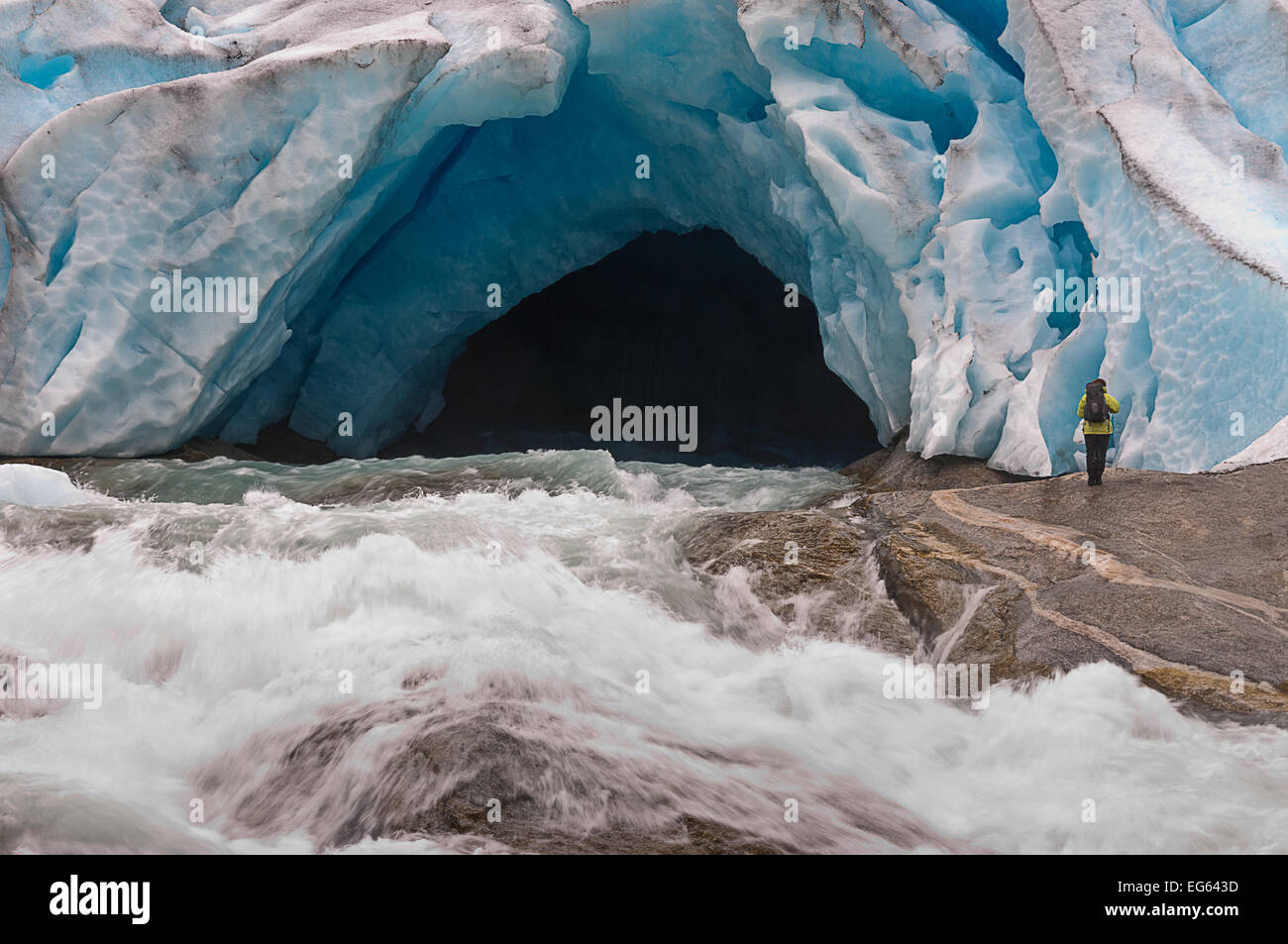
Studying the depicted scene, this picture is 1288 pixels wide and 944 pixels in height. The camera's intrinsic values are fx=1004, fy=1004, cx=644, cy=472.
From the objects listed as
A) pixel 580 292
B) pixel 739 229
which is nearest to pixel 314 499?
pixel 739 229

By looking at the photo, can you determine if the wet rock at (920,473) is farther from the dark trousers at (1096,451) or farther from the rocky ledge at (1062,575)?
the dark trousers at (1096,451)

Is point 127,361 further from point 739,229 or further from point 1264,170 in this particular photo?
point 1264,170

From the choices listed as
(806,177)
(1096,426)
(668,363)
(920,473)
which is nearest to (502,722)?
(1096,426)

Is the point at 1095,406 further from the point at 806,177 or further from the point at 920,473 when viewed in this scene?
the point at 806,177

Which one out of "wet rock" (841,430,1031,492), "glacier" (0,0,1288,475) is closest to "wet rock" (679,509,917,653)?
"wet rock" (841,430,1031,492)

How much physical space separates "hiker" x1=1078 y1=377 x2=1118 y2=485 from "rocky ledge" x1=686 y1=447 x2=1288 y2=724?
0.14 meters

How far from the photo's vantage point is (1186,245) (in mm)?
6895

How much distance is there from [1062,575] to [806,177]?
6.13m

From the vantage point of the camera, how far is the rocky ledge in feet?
14.4

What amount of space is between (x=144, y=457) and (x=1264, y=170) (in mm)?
9669

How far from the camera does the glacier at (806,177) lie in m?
7.25

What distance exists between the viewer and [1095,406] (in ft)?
20.5

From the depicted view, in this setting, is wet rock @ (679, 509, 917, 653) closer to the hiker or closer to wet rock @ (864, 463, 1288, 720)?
wet rock @ (864, 463, 1288, 720)
